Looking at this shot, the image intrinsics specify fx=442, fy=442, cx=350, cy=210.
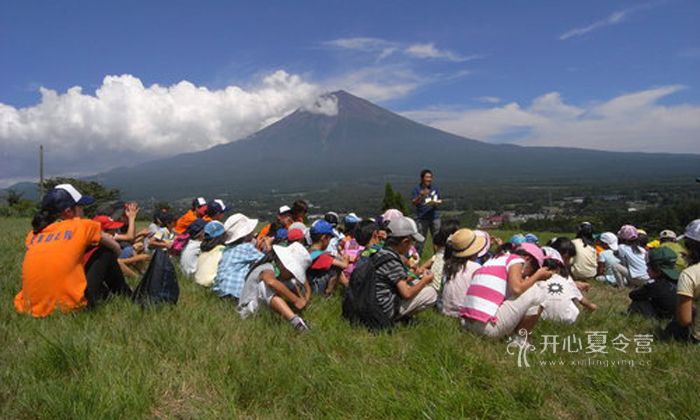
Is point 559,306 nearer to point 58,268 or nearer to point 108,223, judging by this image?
point 58,268

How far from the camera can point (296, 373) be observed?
2.66m

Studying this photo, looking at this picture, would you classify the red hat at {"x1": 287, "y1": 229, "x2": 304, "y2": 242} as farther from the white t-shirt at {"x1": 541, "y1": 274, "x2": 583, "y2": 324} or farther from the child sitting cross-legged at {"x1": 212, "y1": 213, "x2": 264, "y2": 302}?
the white t-shirt at {"x1": 541, "y1": 274, "x2": 583, "y2": 324}

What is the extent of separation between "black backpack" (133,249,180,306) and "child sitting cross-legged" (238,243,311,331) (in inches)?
26.1

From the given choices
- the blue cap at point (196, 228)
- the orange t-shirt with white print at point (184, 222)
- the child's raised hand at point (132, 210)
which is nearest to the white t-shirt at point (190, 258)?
the blue cap at point (196, 228)

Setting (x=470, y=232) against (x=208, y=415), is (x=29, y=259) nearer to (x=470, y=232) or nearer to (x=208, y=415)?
(x=208, y=415)

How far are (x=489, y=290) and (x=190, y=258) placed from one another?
381cm

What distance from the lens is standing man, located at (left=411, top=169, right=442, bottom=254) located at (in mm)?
7852

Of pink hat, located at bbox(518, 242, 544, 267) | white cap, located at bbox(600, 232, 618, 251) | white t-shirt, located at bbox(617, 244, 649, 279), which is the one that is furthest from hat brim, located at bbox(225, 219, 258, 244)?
white cap, located at bbox(600, 232, 618, 251)

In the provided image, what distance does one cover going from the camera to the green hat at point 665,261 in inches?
163

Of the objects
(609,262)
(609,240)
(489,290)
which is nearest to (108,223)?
(489,290)

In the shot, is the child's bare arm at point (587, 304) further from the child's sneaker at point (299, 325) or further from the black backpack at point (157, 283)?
the black backpack at point (157, 283)

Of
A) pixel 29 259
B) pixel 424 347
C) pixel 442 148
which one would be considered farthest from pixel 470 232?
pixel 442 148

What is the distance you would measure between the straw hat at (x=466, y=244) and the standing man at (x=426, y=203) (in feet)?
11.8

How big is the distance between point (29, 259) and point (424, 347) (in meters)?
3.06
